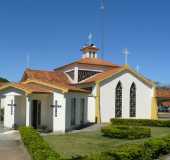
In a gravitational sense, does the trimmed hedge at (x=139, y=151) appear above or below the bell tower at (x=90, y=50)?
below

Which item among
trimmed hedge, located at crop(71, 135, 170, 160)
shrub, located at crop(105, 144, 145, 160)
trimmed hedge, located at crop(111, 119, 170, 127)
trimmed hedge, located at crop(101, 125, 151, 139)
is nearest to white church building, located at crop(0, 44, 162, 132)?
trimmed hedge, located at crop(111, 119, 170, 127)

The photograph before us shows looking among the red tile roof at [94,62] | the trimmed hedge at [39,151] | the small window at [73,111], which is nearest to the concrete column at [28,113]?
the small window at [73,111]

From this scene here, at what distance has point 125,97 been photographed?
37406mm

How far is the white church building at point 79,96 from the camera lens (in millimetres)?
29422

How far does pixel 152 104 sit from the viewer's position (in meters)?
39.2

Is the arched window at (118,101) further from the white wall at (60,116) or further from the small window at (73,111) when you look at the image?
the white wall at (60,116)

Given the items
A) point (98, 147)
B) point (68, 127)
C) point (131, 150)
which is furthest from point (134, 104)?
point (131, 150)

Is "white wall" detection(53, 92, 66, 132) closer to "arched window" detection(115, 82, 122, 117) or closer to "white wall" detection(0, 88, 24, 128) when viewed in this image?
"white wall" detection(0, 88, 24, 128)

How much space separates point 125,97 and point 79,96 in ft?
23.4

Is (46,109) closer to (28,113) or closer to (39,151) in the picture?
(28,113)

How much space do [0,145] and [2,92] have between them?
11.5m

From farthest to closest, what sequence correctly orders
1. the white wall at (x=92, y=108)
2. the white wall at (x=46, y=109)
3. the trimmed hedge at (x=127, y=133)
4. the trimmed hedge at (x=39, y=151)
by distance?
the white wall at (x=92, y=108), the white wall at (x=46, y=109), the trimmed hedge at (x=127, y=133), the trimmed hedge at (x=39, y=151)

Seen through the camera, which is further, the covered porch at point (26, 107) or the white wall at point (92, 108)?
the white wall at point (92, 108)

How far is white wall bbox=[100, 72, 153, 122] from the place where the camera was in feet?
119
